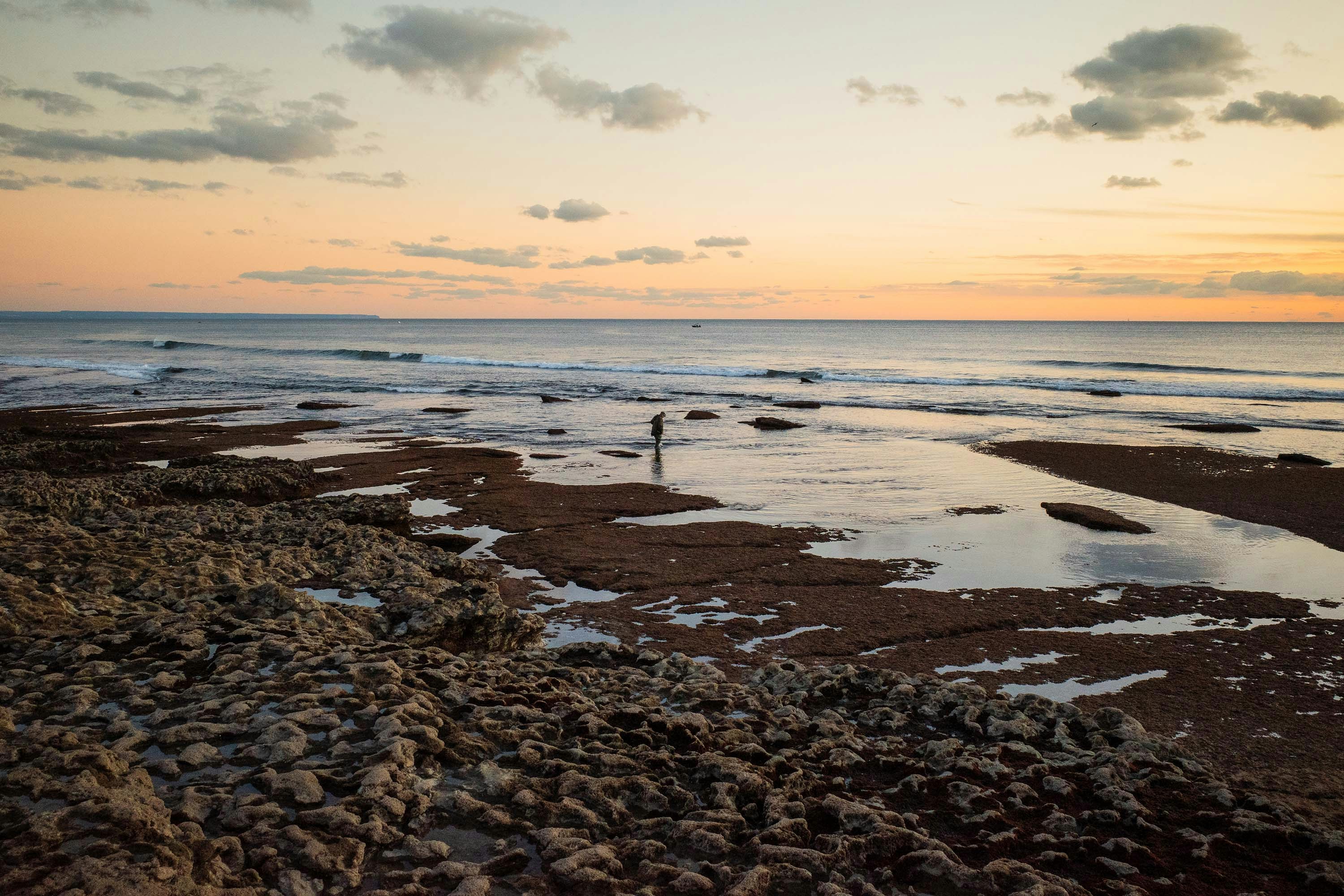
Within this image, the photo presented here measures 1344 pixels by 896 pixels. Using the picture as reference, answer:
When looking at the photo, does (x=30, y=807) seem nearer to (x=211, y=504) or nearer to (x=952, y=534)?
(x=211, y=504)

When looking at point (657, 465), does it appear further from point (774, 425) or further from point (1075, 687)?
point (1075, 687)

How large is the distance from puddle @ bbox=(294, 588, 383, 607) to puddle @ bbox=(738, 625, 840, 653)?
13.6 ft

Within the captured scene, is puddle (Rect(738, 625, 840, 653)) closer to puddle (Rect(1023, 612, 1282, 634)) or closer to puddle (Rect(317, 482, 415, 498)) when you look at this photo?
puddle (Rect(1023, 612, 1282, 634))

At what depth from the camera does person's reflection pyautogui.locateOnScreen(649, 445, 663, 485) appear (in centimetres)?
1982

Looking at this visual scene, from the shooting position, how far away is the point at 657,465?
21734 mm

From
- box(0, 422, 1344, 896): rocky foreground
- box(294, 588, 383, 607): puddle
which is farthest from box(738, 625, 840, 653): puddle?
box(294, 588, 383, 607): puddle

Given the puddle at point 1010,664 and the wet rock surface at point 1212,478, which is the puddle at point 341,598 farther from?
the wet rock surface at point 1212,478

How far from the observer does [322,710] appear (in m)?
5.73

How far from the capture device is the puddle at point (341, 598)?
905 cm

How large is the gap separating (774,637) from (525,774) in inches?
182

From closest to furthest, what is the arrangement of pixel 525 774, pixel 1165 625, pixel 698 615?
pixel 525 774 < pixel 1165 625 < pixel 698 615

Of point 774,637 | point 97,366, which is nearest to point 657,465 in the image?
point 774,637

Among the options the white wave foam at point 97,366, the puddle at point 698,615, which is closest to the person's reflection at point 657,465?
the puddle at point 698,615

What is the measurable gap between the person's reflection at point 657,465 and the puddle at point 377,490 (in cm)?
576
